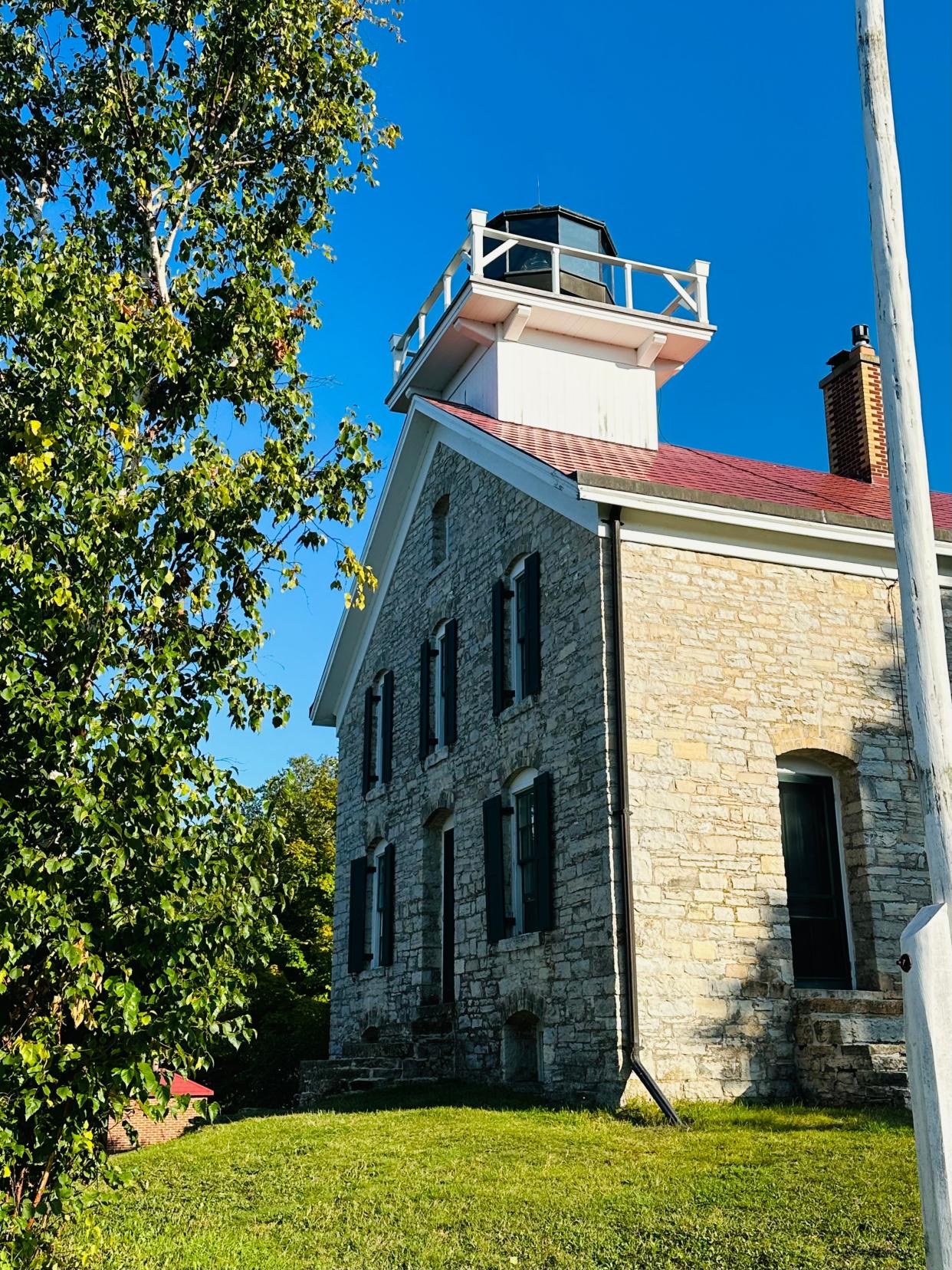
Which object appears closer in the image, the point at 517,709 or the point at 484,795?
the point at 517,709

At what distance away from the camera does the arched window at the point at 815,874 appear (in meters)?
11.4

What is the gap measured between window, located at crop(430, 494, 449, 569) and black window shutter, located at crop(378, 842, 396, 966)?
12.6ft

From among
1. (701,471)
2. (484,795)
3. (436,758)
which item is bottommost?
(484,795)

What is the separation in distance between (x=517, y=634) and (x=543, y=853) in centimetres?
265

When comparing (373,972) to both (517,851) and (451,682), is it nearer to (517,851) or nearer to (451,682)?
(451,682)

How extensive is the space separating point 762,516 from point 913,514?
750cm

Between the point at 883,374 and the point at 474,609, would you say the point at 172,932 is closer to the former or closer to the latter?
the point at 883,374

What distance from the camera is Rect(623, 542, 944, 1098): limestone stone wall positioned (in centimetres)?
1040

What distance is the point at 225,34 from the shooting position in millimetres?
8461

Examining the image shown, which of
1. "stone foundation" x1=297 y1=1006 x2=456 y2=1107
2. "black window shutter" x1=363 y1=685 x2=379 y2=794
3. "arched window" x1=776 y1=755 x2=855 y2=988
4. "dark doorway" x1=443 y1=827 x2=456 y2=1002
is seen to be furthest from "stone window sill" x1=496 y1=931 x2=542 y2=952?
"black window shutter" x1=363 y1=685 x2=379 y2=794

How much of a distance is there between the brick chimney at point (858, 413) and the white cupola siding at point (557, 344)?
2068mm

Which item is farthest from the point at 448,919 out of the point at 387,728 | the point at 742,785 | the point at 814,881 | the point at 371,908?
the point at 742,785

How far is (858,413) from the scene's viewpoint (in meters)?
16.8

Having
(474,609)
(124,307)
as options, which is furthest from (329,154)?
(474,609)
